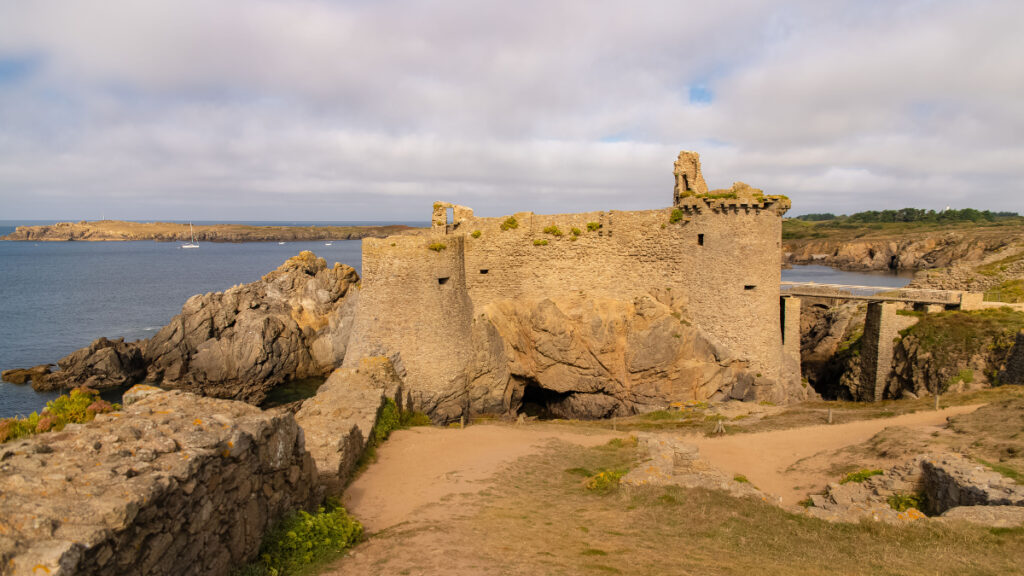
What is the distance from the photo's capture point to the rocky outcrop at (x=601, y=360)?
75.6ft

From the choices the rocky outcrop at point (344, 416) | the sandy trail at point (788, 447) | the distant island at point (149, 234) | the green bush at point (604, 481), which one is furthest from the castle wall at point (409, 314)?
the distant island at point (149, 234)

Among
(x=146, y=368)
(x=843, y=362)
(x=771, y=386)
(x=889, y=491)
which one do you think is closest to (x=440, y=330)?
(x=771, y=386)

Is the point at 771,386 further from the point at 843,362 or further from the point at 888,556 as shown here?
the point at 888,556

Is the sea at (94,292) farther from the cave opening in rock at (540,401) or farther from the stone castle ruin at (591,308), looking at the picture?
the cave opening in rock at (540,401)

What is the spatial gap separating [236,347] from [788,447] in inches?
1172

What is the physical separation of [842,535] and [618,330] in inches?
600

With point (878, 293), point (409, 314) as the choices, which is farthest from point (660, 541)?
point (878, 293)

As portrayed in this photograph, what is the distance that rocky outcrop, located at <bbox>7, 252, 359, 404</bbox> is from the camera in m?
31.9

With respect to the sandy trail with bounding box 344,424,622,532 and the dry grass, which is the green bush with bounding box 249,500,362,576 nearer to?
the dry grass

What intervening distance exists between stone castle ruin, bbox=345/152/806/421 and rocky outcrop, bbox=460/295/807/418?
0.17 ft

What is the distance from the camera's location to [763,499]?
10711 millimetres

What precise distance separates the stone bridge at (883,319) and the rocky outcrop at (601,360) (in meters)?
3.88

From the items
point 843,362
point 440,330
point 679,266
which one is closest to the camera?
point 440,330

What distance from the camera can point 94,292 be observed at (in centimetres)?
6800
